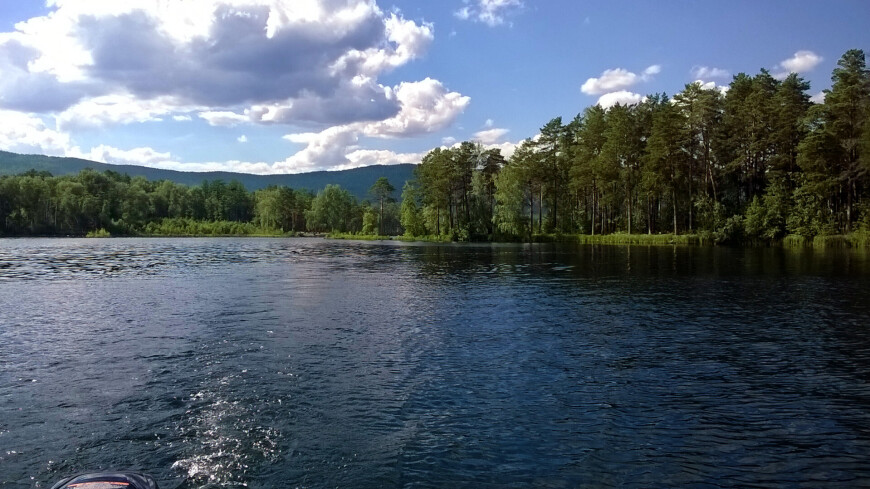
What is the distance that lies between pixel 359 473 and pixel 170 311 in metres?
19.5

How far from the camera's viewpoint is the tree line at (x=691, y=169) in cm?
7031

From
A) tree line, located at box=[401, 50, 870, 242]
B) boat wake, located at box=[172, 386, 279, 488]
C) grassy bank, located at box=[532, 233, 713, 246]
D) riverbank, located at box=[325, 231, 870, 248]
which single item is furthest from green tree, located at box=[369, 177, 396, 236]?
boat wake, located at box=[172, 386, 279, 488]

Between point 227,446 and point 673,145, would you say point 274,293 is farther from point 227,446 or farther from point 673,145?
point 673,145

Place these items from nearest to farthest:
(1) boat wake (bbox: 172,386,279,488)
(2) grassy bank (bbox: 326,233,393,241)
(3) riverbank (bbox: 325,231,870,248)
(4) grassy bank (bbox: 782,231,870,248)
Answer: (1) boat wake (bbox: 172,386,279,488)
(4) grassy bank (bbox: 782,231,870,248)
(3) riverbank (bbox: 325,231,870,248)
(2) grassy bank (bbox: 326,233,393,241)

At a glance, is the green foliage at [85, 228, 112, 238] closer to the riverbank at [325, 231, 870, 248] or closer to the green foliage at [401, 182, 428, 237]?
the green foliage at [401, 182, 428, 237]

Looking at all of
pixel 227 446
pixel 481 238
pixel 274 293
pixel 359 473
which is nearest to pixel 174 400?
pixel 227 446

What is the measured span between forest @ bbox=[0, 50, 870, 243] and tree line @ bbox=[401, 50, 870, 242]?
0.67 ft

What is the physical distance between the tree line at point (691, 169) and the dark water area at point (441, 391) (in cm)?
5241

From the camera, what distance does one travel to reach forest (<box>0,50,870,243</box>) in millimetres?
70438

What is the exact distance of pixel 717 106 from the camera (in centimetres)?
8169

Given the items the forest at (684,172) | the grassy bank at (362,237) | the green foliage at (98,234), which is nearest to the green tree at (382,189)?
the grassy bank at (362,237)

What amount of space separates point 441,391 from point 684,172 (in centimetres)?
8705

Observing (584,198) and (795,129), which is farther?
(584,198)

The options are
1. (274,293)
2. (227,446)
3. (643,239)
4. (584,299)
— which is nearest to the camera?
(227,446)
